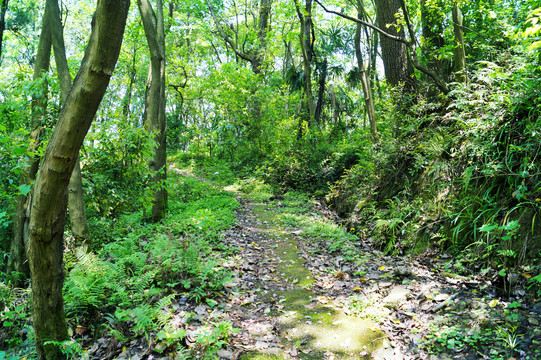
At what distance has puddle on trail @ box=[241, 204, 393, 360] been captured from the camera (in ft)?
9.92

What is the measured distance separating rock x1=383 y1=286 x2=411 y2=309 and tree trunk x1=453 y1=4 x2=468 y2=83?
4525 millimetres

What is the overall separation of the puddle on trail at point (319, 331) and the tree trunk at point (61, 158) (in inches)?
71.8

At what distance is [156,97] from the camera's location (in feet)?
25.1

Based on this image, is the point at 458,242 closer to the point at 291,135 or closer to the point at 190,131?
the point at 291,135

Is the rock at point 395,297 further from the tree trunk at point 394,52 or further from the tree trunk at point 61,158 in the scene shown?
the tree trunk at point 394,52

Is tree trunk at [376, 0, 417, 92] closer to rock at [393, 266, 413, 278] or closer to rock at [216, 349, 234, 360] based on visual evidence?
rock at [393, 266, 413, 278]

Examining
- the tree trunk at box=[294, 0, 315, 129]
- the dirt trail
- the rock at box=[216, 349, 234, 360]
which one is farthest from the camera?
the tree trunk at box=[294, 0, 315, 129]

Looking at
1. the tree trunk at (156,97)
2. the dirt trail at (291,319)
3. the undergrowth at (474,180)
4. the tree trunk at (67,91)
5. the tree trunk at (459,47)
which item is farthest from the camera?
the tree trunk at (156,97)

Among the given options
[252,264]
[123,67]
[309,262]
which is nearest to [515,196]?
[309,262]

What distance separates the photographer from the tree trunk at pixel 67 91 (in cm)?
482

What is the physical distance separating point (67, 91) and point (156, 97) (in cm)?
262

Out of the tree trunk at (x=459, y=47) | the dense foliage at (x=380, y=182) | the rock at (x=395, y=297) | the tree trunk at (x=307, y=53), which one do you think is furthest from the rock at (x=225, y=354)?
the tree trunk at (x=307, y=53)

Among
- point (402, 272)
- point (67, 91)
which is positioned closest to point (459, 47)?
point (402, 272)

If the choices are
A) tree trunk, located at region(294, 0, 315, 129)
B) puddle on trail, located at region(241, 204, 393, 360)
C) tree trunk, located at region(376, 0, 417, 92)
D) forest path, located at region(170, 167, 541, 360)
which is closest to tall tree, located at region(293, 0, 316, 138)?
tree trunk, located at region(294, 0, 315, 129)
